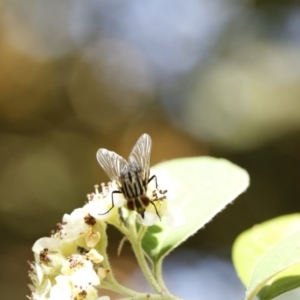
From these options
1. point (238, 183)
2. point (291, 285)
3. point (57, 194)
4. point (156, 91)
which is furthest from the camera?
point (156, 91)

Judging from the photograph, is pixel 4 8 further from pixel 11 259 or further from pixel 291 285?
pixel 291 285

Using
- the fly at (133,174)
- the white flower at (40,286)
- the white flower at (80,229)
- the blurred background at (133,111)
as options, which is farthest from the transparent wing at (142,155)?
the blurred background at (133,111)

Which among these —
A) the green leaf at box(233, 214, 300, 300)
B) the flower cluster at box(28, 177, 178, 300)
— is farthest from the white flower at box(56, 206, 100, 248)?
the green leaf at box(233, 214, 300, 300)

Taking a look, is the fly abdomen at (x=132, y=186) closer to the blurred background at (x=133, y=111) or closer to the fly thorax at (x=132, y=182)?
the fly thorax at (x=132, y=182)

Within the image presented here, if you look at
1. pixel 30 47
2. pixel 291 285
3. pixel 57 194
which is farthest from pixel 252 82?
pixel 291 285

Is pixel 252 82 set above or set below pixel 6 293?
above

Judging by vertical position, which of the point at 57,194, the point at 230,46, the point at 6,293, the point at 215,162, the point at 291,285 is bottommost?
the point at 291,285

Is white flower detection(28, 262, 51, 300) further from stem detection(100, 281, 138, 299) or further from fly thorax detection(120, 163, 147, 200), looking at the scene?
fly thorax detection(120, 163, 147, 200)

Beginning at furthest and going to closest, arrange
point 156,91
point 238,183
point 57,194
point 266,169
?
point 156,91, point 57,194, point 266,169, point 238,183

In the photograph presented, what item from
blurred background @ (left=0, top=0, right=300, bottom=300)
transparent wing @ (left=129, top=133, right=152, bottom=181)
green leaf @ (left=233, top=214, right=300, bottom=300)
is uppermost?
blurred background @ (left=0, top=0, right=300, bottom=300)
